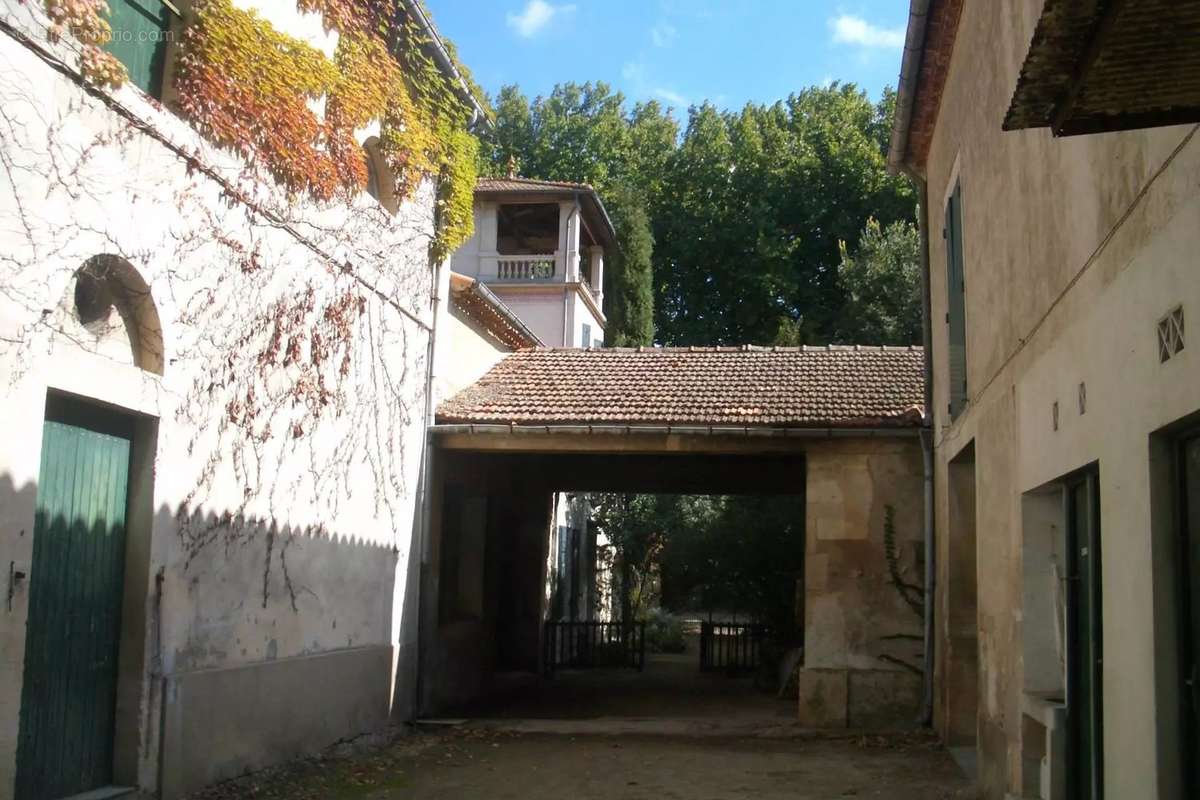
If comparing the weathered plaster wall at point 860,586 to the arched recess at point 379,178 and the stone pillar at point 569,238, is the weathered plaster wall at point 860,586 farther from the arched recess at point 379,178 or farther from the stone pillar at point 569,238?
the stone pillar at point 569,238

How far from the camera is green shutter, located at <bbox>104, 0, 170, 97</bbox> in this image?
7000mm

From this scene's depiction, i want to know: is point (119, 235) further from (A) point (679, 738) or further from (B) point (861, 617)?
(B) point (861, 617)

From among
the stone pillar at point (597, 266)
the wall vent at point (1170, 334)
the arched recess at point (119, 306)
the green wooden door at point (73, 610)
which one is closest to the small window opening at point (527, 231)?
the stone pillar at point (597, 266)

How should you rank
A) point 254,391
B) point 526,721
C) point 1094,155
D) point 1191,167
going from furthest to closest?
1. point 526,721
2. point 254,391
3. point 1094,155
4. point 1191,167

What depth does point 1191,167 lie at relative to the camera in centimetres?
349

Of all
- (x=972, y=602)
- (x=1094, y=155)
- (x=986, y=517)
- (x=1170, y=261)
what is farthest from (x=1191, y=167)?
(x=972, y=602)

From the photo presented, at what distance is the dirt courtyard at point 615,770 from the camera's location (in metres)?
8.47

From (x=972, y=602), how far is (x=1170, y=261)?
718 cm

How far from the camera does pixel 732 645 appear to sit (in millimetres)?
18891

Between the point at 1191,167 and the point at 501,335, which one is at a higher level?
the point at 501,335

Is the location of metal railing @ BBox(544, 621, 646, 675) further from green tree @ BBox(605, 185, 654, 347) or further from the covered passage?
green tree @ BBox(605, 185, 654, 347)

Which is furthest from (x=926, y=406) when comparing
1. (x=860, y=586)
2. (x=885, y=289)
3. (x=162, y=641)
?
(x=885, y=289)

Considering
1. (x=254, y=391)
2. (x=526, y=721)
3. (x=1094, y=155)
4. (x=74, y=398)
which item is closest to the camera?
(x=1094, y=155)

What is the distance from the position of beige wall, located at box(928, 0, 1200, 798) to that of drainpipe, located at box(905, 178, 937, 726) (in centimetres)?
256
